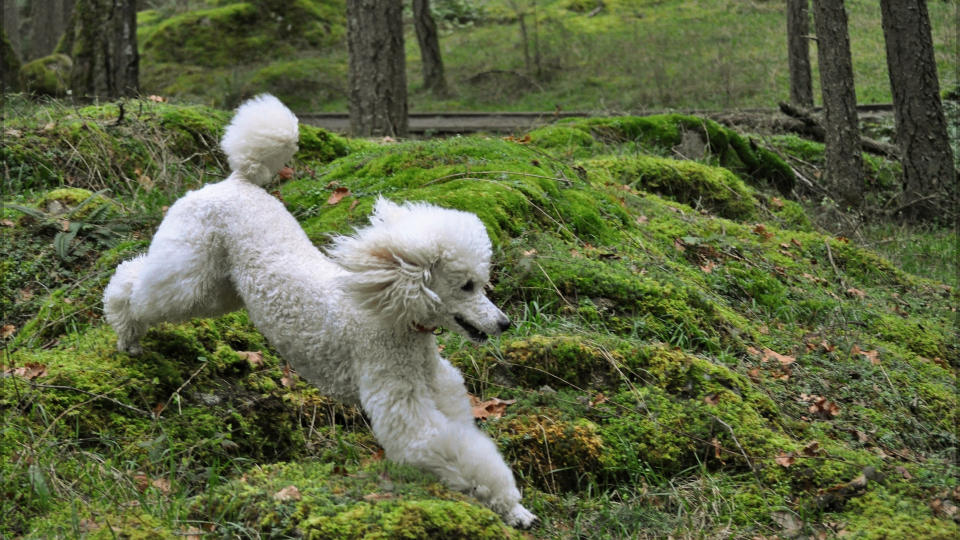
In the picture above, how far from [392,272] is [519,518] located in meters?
1.26

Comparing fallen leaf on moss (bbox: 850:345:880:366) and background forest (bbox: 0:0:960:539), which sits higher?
background forest (bbox: 0:0:960:539)

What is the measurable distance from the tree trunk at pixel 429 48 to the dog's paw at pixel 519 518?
1807 centimetres

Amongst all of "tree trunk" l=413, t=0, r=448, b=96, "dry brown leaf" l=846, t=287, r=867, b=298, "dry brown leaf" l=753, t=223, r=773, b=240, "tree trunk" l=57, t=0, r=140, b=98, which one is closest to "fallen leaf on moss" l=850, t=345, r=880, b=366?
"dry brown leaf" l=846, t=287, r=867, b=298

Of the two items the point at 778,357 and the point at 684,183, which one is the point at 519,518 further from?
the point at 684,183

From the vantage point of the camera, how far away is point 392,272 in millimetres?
3684

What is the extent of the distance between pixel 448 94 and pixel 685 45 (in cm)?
686

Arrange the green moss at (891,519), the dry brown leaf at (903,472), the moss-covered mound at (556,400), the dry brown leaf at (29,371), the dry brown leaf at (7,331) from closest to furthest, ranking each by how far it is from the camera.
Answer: the moss-covered mound at (556,400)
the green moss at (891,519)
the dry brown leaf at (29,371)
the dry brown leaf at (903,472)
the dry brown leaf at (7,331)

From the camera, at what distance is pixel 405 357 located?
3822 millimetres

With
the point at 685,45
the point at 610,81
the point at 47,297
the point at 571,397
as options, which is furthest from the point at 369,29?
the point at 685,45

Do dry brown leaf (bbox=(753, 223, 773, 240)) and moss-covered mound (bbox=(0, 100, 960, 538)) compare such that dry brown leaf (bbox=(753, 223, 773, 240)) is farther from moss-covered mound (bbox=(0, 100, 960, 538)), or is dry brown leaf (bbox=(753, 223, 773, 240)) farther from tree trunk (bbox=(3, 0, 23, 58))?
tree trunk (bbox=(3, 0, 23, 58))

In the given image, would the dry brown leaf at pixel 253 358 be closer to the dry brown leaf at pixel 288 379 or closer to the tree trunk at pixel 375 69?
the dry brown leaf at pixel 288 379

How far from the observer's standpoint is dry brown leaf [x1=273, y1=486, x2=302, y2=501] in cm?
332

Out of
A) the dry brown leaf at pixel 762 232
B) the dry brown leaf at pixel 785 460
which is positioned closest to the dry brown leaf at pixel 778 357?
the dry brown leaf at pixel 785 460

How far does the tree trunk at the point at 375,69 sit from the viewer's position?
10.3m
